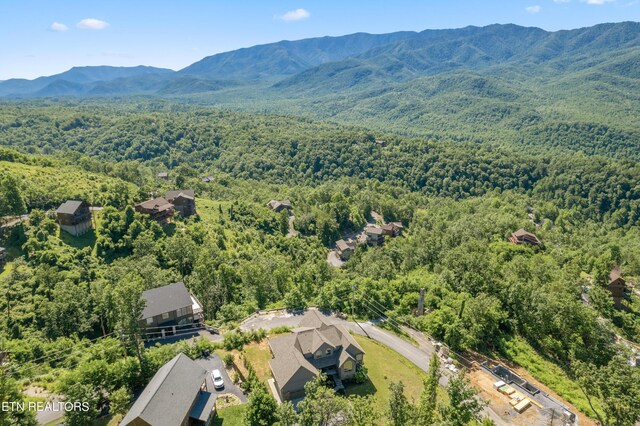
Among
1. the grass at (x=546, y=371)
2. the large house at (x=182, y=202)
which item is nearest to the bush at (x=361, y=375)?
the grass at (x=546, y=371)

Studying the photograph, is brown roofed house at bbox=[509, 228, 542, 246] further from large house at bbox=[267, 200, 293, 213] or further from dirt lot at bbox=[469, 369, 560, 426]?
large house at bbox=[267, 200, 293, 213]

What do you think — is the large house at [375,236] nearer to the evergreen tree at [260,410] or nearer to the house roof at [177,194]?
the house roof at [177,194]

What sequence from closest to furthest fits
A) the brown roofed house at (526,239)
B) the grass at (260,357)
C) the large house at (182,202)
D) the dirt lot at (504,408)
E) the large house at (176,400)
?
the large house at (176,400)
the dirt lot at (504,408)
the grass at (260,357)
the brown roofed house at (526,239)
the large house at (182,202)

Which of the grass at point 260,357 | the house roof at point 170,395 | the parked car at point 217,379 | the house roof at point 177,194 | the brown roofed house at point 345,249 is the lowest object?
the brown roofed house at point 345,249

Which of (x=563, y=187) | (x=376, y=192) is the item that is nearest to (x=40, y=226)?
(x=376, y=192)

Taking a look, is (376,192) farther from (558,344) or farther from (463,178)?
(558,344)

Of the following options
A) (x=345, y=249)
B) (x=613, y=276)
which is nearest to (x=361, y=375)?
(x=613, y=276)

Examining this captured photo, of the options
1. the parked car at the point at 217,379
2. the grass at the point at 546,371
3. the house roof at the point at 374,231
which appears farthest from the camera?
the house roof at the point at 374,231

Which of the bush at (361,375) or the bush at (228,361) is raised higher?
the bush at (228,361)
